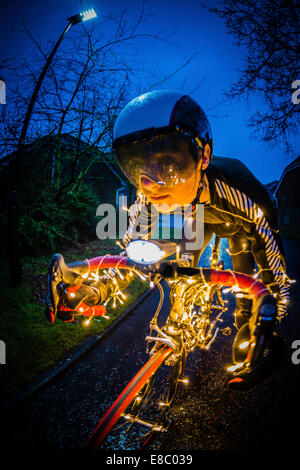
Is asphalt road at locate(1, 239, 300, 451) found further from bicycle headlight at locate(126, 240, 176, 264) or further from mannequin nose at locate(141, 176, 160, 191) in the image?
mannequin nose at locate(141, 176, 160, 191)

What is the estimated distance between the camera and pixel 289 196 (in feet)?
85.1

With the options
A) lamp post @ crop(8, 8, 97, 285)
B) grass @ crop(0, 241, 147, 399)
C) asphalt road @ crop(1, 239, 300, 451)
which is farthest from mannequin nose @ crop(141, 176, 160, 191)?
lamp post @ crop(8, 8, 97, 285)

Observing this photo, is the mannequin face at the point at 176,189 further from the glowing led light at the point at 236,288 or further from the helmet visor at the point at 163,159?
the glowing led light at the point at 236,288

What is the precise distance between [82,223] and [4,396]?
9.35 metres

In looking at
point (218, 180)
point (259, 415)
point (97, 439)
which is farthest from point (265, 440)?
point (218, 180)

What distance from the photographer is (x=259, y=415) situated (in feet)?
8.74

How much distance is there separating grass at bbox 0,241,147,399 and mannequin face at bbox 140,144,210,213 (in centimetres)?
323

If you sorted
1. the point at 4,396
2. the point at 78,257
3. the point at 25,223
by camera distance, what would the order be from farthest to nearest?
the point at 78,257 → the point at 25,223 → the point at 4,396

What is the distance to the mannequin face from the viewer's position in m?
1.81

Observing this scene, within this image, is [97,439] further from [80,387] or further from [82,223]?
[82,223]

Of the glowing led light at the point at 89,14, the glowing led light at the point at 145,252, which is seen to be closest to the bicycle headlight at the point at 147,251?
the glowing led light at the point at 145,252

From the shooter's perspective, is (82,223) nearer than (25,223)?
No

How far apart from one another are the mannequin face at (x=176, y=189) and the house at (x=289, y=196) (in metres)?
24.4

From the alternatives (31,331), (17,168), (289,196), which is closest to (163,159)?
(31,331)
